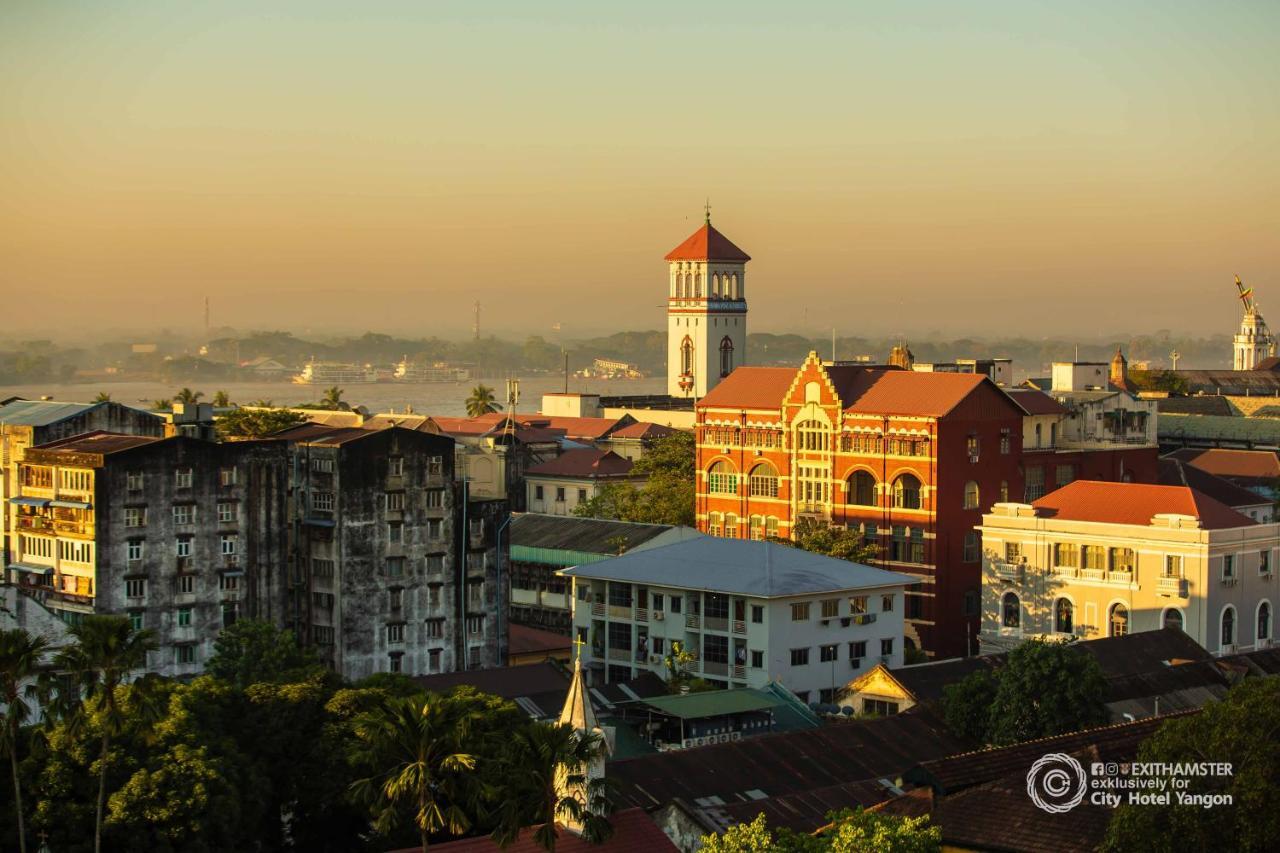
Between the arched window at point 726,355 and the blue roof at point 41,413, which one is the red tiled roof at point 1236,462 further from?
the blue roof at point 41,413

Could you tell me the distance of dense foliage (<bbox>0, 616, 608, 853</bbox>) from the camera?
155 feet

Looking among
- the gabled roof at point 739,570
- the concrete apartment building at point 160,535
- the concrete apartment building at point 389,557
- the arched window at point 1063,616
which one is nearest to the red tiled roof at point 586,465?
the gabled roof at point 739,570

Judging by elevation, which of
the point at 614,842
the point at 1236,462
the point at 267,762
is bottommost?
the point at 267,762

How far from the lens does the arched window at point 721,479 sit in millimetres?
108875

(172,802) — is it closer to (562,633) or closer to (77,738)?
(77,738)

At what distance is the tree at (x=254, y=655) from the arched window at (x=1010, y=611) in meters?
34.0

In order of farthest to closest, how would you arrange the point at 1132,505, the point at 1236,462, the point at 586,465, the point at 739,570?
the point at 586,465 → the point at 1236,462 → the point at 1132,505 → the point at 739,570

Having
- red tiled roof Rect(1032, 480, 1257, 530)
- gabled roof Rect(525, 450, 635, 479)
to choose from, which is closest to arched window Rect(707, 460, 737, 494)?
red tiled roof Rect(1032, 480, 1257, 530)

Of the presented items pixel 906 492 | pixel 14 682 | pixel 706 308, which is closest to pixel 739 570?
pixel 906 492

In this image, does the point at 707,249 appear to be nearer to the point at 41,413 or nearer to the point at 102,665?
the point at 41,413

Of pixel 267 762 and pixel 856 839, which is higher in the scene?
pixel 856 839

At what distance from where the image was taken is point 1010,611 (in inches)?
3578

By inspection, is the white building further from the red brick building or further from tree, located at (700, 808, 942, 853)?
tree, located at (700, 808, 942, 853)

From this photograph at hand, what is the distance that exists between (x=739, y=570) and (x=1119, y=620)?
1664 cm
